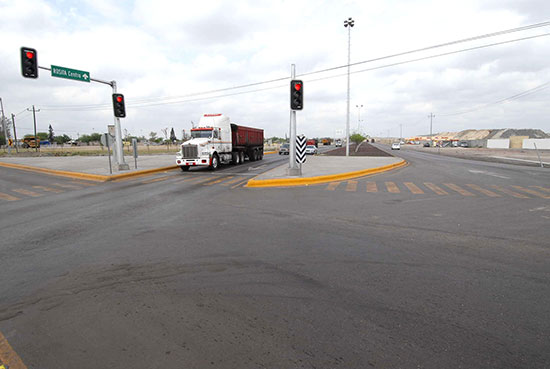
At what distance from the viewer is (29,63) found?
1516 cm

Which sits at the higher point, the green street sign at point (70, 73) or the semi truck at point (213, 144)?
the green street sign at point (70, 73)

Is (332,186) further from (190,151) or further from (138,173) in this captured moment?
(138,173)

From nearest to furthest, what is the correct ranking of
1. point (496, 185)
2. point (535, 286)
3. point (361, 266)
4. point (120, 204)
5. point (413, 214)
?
point (535, 286)
point (361, 266)
point (413, 214)
point (120, 204)
point (496, 185)

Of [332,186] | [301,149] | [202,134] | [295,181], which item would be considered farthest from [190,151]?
[332,186]

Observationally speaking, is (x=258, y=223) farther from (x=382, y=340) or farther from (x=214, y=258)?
(x=382, y=340)

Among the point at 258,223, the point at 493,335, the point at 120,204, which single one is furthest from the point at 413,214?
the point at 120,204

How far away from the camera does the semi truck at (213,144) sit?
64.3ft

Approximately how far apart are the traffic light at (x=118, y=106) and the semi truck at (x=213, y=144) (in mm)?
3887

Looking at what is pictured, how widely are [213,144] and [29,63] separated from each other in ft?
33.3

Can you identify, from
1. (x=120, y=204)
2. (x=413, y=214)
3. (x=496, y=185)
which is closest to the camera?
(x=413, y=214)

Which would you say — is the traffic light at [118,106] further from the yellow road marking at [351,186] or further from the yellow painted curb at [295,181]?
the yellow road marking at [351,186]

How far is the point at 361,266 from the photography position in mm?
4363

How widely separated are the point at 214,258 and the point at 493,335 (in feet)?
11.4

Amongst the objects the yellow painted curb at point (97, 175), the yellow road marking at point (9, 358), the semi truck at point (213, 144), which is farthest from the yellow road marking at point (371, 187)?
the yellow painted curb at point (97, 175)
